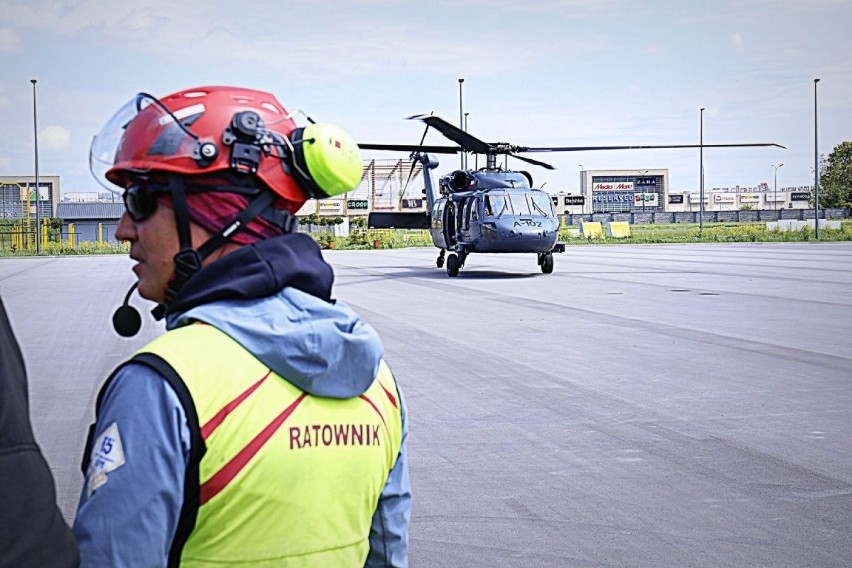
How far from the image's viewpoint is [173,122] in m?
2.14

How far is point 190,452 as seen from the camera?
1.77 m

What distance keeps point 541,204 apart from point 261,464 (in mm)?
26036

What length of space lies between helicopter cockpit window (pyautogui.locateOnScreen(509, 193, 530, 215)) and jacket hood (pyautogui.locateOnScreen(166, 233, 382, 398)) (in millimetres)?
25294

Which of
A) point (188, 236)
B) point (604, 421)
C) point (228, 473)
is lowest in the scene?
point (604, 421)

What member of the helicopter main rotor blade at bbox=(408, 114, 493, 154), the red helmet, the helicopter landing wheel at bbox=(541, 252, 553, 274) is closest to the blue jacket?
the red helmet

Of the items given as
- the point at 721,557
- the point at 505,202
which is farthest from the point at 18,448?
the point at 505,202

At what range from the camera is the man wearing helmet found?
Result: 5.70ft

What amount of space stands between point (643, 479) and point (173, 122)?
4.84m

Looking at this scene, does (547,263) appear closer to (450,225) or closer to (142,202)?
(450,225)

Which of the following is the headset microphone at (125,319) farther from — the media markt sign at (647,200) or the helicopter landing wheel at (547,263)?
the media markt sign at (647,200)

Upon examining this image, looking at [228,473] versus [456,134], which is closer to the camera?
[228,473]

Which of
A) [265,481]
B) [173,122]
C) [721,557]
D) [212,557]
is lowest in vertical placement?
[721,557]

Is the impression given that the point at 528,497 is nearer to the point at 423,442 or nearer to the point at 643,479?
the point at 643,479

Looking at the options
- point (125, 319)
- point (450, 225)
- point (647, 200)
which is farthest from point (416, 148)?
point (647, 200)
